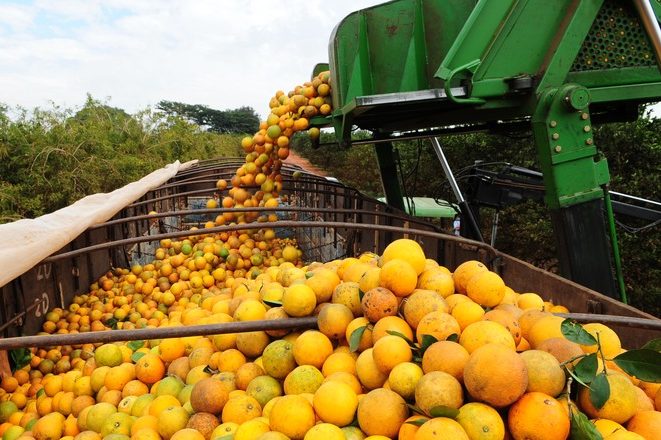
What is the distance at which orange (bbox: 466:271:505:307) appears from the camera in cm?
186

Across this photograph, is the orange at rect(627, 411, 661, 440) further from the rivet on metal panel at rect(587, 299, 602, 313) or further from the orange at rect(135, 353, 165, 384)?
the orange at rect(135, 353, 165, 384)

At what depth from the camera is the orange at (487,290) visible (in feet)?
6.09

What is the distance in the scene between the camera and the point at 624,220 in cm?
680

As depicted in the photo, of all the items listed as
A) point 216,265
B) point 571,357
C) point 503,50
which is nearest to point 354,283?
point 571,357

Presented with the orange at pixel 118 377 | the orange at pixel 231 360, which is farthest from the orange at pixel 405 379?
the orange at pixel 118 377

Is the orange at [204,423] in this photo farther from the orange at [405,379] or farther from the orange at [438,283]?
the orange at [438,283]

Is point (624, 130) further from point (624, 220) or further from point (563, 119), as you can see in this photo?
point (563, 119)

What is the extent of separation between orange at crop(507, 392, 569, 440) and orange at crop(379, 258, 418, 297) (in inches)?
25.6

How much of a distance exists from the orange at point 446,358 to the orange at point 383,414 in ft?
0.50

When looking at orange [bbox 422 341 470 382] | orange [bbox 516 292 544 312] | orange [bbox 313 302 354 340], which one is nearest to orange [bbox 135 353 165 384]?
orange [bbox 313 302 354 340]

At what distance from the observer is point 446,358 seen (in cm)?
142

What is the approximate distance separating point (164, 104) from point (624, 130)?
59.4m

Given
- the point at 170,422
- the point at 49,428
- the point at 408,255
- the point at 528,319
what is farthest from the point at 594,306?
the point at 49,428

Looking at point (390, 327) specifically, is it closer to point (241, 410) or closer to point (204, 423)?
point (241, 410)
